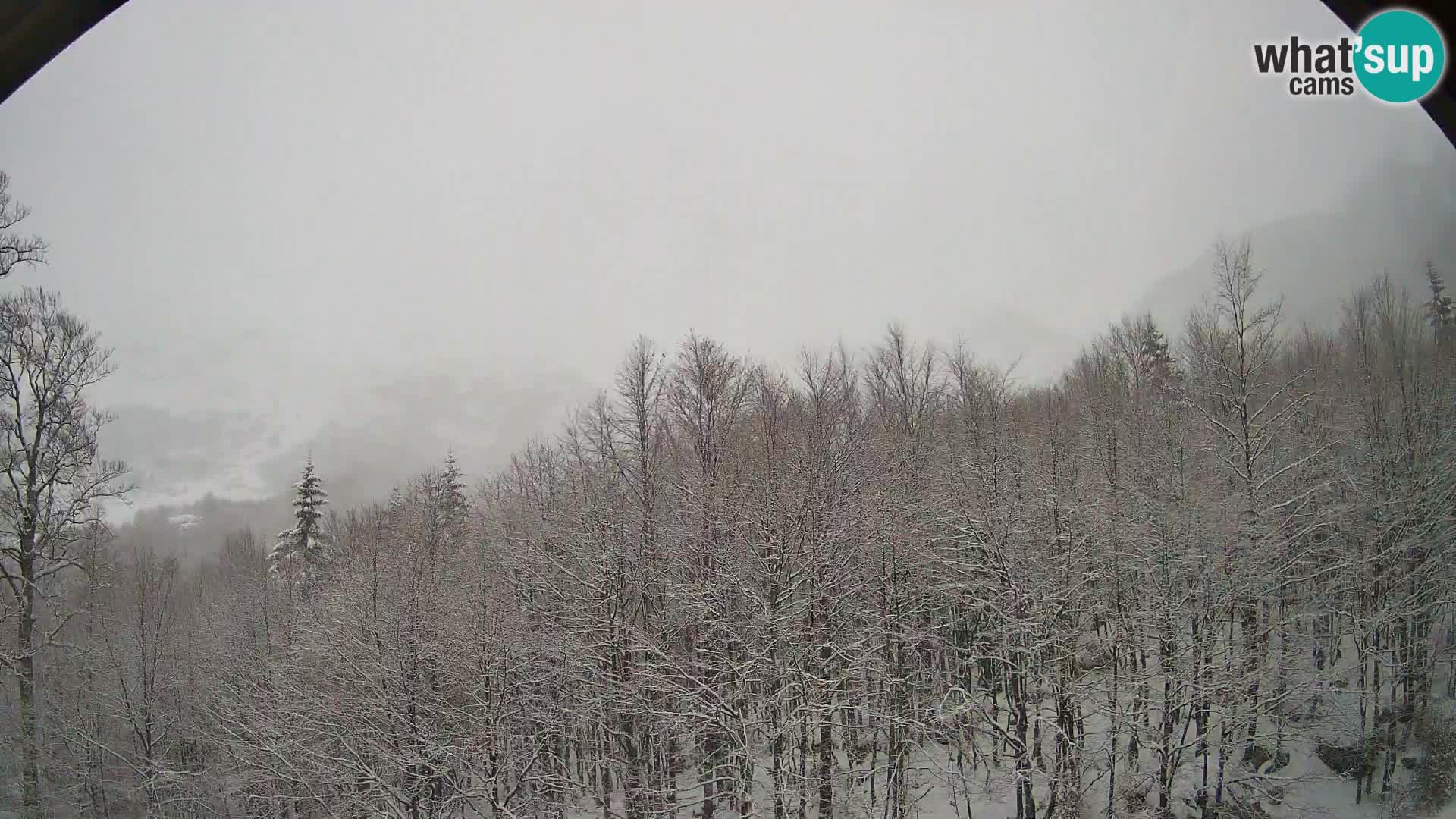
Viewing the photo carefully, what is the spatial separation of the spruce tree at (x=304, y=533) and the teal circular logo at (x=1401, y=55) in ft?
120

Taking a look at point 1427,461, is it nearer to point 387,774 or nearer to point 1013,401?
point 1013,401

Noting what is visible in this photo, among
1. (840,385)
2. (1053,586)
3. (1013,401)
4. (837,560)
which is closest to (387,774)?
(837,560)

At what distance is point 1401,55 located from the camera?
1.68 metres

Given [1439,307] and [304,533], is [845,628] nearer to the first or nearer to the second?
[1439,307]

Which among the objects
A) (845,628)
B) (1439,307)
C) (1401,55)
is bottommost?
(845,628)

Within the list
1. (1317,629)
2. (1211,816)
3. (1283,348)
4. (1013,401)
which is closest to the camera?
(1211,816)

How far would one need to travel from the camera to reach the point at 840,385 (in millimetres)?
23375

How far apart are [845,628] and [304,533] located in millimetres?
29885

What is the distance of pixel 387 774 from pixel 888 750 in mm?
12542

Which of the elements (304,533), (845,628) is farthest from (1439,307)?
(304,533)

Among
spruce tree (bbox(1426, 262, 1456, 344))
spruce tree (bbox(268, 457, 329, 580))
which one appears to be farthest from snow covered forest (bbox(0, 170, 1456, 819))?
spruce tree (bbox(268, 457, 329, 580))

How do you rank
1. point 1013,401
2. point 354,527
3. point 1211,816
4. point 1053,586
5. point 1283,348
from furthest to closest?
point 354,527, point 1013,401, point 1283,348, point 1053,586, point 1211,816

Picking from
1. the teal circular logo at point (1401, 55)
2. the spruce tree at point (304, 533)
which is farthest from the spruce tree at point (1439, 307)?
the spruce tree at point (304, 533)

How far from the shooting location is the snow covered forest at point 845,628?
43.7 ft
